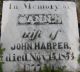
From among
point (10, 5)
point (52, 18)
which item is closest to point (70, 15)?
point (52, 18)

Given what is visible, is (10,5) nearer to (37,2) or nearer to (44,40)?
(37,2)

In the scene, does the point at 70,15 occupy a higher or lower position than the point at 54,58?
higher

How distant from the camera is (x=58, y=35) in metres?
2.49

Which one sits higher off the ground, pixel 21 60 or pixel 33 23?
pixel 33 23

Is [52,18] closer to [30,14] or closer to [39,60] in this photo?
[30,14]

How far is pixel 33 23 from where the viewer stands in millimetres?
2512

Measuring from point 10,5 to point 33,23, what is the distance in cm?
23

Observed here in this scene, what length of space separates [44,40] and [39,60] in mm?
154

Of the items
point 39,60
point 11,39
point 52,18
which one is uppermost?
point 52,18

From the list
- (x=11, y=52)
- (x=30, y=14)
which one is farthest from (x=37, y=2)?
(x=11, y=52)

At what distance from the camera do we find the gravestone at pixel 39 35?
2.43m

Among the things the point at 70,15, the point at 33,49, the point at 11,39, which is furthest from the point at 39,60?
the point at 70,15

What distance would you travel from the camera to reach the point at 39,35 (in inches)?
97.9

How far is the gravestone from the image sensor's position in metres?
2.43
